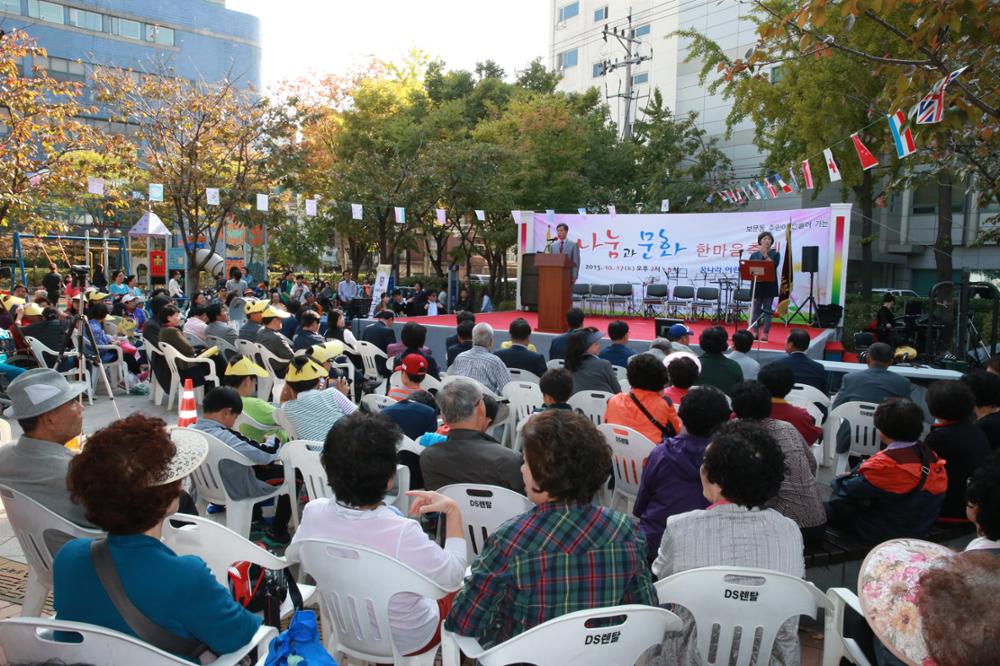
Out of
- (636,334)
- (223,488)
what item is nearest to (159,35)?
(636,334)

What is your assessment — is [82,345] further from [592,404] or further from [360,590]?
[360,590]

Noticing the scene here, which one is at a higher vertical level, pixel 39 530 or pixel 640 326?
pixel 640 326

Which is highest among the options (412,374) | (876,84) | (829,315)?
(876,84)

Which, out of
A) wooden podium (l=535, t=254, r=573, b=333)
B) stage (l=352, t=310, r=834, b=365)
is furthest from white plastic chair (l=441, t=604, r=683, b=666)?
wooden podium (l=535, t=254, r=573, b=333)

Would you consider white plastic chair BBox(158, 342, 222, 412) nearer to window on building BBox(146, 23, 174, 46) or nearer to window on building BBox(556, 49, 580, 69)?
window on building BBox(556, 49, 580, 69)

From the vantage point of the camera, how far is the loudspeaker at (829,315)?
11.6 metres

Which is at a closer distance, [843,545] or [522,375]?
[843,545]

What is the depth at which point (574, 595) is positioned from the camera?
1.98m

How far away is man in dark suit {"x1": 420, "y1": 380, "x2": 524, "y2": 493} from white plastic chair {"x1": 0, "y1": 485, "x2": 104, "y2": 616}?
4.35ft

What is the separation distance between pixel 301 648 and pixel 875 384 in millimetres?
4590

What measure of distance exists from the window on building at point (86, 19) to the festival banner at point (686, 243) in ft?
98.1

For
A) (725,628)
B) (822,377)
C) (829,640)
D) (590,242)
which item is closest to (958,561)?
(725,628)

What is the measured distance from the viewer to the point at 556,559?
1.98 metres

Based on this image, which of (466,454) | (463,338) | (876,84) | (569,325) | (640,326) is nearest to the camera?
(466,454)
